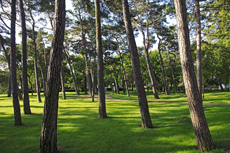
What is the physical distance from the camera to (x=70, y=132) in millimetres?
6484

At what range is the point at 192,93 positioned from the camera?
421cm

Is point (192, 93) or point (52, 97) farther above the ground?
point (52, 97)

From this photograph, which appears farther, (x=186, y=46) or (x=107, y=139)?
(x=107, y=139)

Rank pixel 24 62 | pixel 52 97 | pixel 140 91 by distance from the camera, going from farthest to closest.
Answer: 1. pixel 24 62
2. pixel 140 91
3. pixel 52 97

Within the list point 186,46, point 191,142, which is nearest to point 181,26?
point 186,46

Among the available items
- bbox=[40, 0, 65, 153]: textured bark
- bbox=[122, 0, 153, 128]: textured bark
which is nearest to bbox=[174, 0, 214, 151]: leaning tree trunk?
bbox=[122, 0, 153, 128]: textured bark

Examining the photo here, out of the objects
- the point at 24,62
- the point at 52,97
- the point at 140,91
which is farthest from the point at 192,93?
the point at 24,62

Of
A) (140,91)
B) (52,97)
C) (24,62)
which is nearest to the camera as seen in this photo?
(52,97)

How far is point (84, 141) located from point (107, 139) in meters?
0.85

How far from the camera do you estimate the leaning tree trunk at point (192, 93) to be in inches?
162

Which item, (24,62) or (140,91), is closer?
(140,91)

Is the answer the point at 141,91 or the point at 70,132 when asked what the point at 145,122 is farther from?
the point at 70,132

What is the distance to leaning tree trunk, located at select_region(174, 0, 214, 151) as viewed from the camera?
13.5 ft

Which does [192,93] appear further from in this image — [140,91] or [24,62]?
[24,62]
